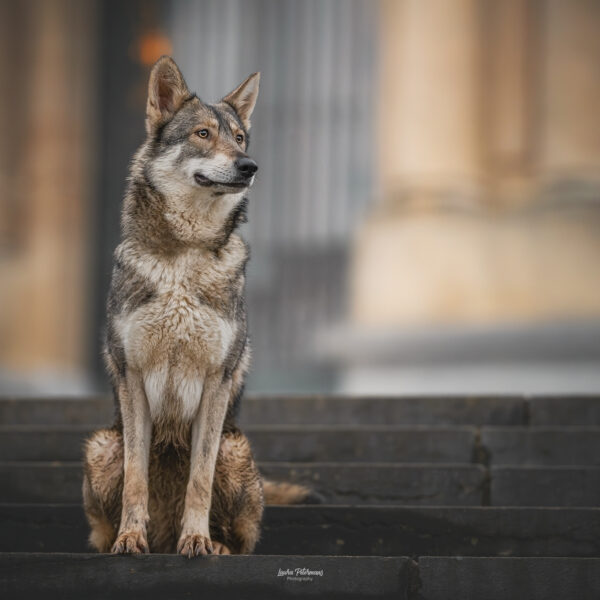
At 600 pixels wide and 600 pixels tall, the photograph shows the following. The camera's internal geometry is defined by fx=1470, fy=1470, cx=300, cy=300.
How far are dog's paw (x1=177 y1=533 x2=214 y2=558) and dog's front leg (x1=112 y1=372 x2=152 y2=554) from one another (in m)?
0.17

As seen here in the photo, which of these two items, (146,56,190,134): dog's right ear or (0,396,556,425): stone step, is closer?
(146,56,190,134): dog's right ear

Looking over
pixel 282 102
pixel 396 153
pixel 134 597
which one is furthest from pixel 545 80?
pixel 134 597

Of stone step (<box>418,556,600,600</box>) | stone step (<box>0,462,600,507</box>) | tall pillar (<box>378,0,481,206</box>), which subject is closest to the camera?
stone step (<box>418,556,600,600</box>)

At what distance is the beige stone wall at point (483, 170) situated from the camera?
1157cm

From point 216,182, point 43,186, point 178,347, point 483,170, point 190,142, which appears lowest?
point 43,186

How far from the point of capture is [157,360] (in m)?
5.57

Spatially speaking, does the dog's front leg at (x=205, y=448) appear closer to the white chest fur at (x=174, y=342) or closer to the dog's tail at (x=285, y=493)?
the white chest fur at (x=174, y=342)

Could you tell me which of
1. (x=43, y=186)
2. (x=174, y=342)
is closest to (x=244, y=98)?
(x=174, y=342)

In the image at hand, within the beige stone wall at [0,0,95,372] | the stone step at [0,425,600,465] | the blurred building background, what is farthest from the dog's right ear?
the beige stone wall at [0,0,95,372]

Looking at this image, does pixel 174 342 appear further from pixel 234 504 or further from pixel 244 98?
pixel 244 98

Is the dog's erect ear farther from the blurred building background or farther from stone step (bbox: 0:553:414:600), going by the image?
the blurred building background

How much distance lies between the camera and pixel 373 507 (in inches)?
238

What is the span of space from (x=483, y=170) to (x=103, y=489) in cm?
729

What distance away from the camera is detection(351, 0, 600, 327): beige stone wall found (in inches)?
456
